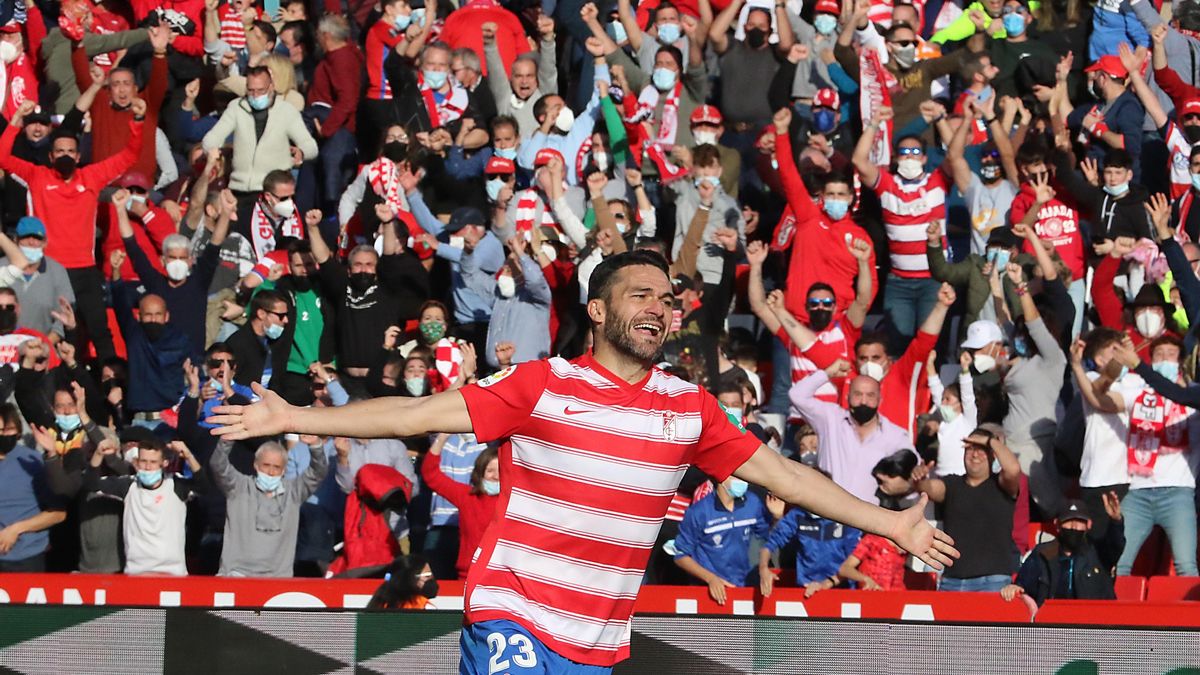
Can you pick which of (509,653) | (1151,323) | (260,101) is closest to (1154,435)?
(1151,323)

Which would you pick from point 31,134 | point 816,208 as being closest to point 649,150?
point 816,208

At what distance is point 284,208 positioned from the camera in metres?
15.1

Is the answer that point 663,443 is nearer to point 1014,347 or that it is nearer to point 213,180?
point 1014,347

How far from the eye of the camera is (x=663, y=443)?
6215 mm

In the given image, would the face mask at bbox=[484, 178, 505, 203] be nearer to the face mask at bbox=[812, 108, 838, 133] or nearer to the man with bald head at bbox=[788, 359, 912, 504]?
the face mask at bbox=[812, 108, 838, 133]

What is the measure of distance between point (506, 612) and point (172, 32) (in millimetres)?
12392

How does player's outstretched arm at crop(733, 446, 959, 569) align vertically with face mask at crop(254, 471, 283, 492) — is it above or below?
above

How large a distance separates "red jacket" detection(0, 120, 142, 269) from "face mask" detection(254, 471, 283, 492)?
3.65 metres

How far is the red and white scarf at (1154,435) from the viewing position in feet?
40.0

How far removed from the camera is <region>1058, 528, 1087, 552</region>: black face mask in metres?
11.4

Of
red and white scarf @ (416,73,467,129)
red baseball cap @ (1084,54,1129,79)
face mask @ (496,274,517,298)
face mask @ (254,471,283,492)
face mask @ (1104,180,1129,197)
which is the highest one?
red baseball cap @ (1084,54,1129,79)

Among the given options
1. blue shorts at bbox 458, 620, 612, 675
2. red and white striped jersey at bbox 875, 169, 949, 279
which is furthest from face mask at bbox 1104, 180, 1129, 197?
blue shorts at bbox 458, 620, 612, 675

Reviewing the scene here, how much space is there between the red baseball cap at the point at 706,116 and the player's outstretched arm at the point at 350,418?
8.88 metres

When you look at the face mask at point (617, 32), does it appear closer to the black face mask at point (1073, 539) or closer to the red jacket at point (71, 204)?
the red jacket at point (71, 204)
